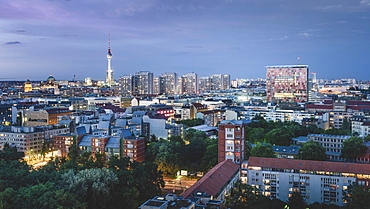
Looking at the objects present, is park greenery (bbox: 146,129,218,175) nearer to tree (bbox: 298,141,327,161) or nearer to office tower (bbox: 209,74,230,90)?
tree (bbox: 298,141,327,161)

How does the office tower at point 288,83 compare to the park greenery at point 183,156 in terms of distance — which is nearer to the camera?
the park greenery at point 183,156

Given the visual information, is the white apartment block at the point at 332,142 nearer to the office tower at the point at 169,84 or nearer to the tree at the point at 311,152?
the tree at the point at 311,152

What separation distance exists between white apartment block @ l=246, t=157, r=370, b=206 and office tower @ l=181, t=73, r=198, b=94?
87.4m

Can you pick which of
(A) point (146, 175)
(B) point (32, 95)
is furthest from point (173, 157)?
(B) point (32, 95)

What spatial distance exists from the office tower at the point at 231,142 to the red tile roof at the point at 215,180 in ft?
3.89

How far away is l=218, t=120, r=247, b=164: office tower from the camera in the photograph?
880 inches

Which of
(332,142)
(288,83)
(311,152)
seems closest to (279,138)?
(332,142)

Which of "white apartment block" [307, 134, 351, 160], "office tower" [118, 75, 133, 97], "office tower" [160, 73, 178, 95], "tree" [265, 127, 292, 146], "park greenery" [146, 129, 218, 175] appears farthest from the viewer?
"office tower" [160, 73, 178, 95]

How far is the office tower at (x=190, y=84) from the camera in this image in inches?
4237

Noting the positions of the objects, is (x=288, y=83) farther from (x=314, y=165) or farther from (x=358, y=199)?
(x=358, y=199)

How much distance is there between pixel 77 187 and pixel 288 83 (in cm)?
5975

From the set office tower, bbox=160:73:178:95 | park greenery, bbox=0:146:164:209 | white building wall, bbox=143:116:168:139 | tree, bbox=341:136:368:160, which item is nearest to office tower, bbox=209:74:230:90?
office tower, bbox=160:73:178:95

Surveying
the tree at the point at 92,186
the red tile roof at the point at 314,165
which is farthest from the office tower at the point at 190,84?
the tree at the point at 92,186

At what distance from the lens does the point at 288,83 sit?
70.3 m
